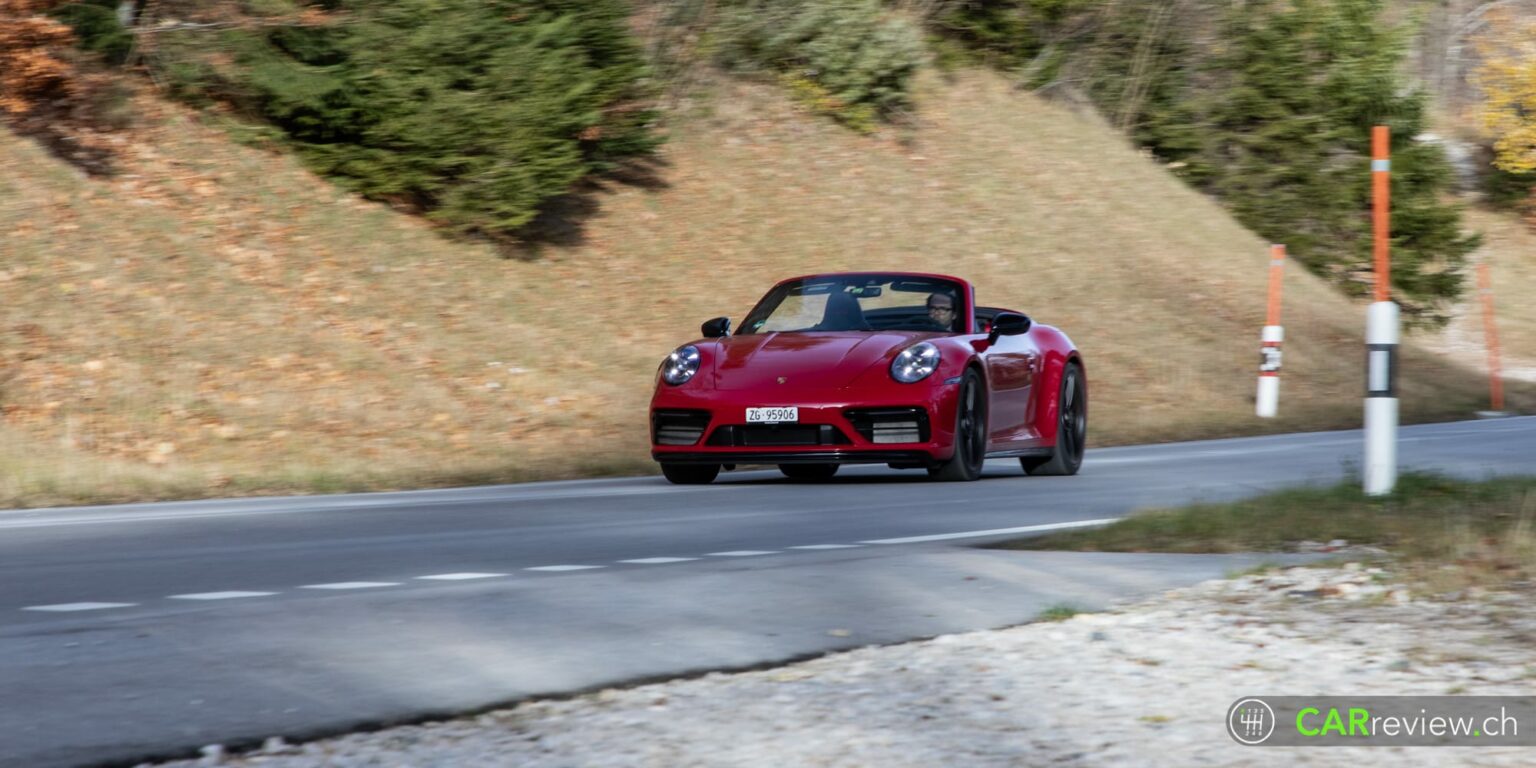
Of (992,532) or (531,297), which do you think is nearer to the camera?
(992,532)

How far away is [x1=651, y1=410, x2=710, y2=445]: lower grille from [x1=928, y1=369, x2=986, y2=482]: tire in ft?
5.02

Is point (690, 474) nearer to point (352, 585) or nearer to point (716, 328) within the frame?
point (716, 328)

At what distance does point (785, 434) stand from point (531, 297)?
10.0 metres

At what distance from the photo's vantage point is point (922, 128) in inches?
1342

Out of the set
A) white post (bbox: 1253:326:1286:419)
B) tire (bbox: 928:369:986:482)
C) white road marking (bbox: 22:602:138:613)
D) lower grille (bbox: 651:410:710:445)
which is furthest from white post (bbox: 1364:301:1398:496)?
white post (bbox: 1253:326:1286:419)

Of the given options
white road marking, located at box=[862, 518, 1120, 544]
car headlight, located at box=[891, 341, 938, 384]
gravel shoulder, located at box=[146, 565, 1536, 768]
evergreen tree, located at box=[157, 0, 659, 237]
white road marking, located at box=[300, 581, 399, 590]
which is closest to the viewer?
gravel shoulder, located at box=[146, 565, 1536, 768]

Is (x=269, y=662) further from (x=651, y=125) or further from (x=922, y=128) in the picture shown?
(x=922, y=128)

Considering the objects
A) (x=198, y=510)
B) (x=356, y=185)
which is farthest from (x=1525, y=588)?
(x=356, y=185)

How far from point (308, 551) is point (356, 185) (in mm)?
14154

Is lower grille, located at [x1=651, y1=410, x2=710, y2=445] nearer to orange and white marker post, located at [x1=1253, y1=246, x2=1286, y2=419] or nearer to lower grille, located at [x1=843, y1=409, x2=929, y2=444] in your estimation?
lower grille, located at [x1=843, y1=409, x2=929, y2=444]

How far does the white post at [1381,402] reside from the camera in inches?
403

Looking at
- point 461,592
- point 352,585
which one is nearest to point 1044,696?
point 461,592

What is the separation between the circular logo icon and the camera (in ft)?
14.9

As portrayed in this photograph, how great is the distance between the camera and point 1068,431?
15.0 m
